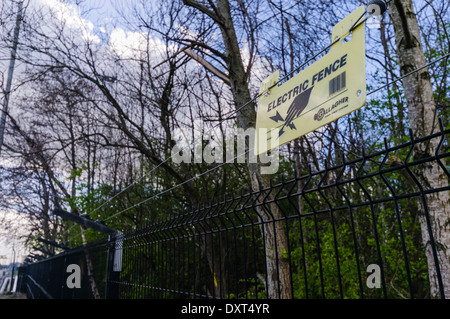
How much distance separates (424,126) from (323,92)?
2601 mm

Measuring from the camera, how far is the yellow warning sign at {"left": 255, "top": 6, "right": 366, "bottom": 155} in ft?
6.51

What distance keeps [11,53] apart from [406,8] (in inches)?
394

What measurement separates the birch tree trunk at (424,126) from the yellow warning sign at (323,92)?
2125 mm

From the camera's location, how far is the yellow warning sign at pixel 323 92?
1.99 m

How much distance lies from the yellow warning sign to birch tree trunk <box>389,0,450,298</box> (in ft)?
6.97

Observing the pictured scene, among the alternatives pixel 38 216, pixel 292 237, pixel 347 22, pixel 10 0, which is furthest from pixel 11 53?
pixel 38 216

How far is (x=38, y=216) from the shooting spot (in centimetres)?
2425

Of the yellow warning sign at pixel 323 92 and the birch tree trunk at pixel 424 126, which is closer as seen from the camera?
the yellow warning sign at pixel 323 92

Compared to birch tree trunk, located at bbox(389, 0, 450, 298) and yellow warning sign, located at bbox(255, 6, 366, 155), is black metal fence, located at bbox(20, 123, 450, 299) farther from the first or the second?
yellow warning sign, located at bbox(255, 6, 366, 155)

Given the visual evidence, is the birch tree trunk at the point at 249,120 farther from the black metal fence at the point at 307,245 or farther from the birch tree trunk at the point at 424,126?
the birch tree trunk at the point at 424,126
